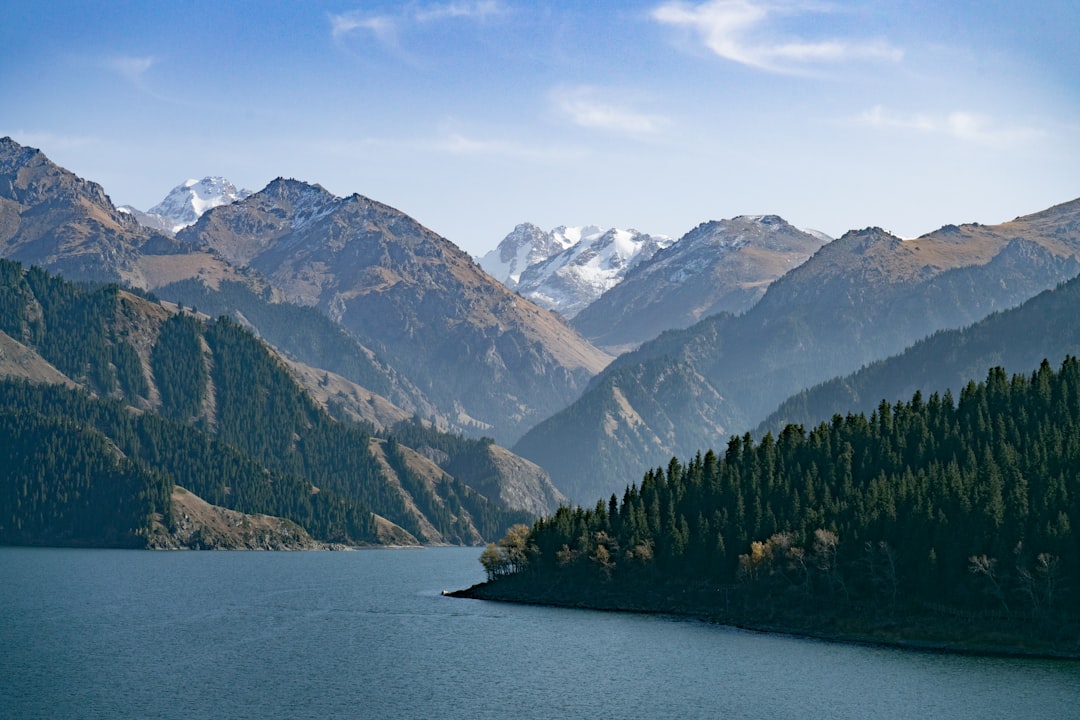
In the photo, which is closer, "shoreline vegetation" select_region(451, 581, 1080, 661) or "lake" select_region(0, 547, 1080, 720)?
"lake" select_region(0, 547, 1080, 720)

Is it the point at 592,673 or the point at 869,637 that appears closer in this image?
the point at 592,673

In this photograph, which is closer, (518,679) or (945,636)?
(518,679)

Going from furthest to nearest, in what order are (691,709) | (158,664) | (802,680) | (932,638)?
(932,638), (158,664), (802,680), (691,709)

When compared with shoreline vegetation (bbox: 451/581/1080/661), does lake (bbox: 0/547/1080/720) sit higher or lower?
lower

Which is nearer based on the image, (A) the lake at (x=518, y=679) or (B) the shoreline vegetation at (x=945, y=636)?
(A) the lake at (x=518, y=679)

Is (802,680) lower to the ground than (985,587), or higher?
lower

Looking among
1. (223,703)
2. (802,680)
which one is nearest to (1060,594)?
(802,680)

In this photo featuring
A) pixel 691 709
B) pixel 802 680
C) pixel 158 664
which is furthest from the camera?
pixel 158 664

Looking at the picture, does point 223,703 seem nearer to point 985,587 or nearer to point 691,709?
point 691,709

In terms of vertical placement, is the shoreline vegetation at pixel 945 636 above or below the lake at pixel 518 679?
above

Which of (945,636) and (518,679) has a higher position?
(945,636)

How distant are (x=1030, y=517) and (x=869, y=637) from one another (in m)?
30.0

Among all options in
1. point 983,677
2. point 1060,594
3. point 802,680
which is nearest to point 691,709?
point 802,680

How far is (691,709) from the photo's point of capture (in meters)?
147
